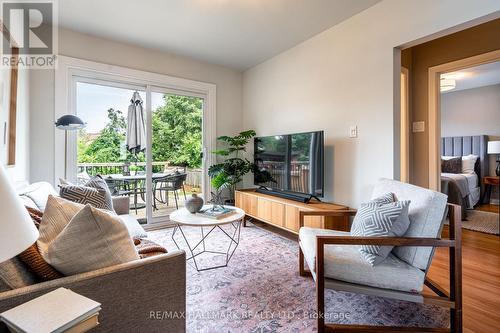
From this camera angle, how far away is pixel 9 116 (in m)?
2.10

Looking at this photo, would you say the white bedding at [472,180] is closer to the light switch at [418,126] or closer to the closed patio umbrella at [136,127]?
the light switch at [418,126]

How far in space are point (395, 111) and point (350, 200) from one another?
1027 mm

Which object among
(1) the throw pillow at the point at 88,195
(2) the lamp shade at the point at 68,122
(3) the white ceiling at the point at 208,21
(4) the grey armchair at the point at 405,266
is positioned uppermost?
(3) the white ceiling at the point at 208,21

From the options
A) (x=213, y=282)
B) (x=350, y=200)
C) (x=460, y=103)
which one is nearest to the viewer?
(x=213, y=282)

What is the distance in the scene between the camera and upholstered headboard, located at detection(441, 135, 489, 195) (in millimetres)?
5156

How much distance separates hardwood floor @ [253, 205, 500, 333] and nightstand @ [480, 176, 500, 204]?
2.45 metres

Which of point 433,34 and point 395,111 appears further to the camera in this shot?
point 395,111

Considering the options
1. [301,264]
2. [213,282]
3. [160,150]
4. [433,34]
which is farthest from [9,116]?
[433,34]

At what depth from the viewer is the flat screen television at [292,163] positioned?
9.34 ft

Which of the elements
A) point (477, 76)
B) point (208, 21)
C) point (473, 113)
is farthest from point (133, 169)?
point (473, 113)

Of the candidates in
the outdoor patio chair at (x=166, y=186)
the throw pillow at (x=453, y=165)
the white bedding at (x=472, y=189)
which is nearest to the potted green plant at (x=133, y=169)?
the outdoor patio chair at (x=166, y=186)

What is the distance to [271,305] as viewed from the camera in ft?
5.67

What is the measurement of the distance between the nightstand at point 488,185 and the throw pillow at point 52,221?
22.0ft

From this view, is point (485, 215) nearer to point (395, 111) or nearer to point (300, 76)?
point (395, 111)
